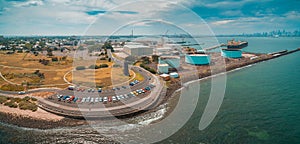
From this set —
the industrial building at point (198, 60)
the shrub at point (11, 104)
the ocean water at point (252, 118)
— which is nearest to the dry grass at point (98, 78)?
the shrub at point (11, 104)

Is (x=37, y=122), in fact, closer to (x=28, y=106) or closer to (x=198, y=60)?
(x=28, y=106)

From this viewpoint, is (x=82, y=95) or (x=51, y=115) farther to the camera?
(x=82, y=95)

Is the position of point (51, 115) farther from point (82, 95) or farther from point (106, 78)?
point (106, 78)

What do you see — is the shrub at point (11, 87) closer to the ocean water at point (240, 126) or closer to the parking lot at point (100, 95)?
the parking lot at point (100, 95)

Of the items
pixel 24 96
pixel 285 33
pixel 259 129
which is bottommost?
Result: pixel 259 129

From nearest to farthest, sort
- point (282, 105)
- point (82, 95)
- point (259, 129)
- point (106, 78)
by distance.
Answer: point (259, 129)
point (282, 105)
point (82, 95)
point (106, 78)

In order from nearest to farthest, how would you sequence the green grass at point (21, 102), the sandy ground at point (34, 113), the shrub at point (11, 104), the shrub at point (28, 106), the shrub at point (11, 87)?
1. the sandy ground at point (34, 113)
2. the shrub at point (28, 106)
3. the green grass at point (21, 102)
4. the shrub at point (11, 104)
5. the shrub at point (11, 87)

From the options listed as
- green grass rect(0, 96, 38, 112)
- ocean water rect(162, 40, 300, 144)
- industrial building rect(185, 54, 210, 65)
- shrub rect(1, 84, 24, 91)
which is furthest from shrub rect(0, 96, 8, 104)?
industrial building rect(185, 54, 210, 65)

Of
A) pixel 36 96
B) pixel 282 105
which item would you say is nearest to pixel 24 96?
pixel 36 96
